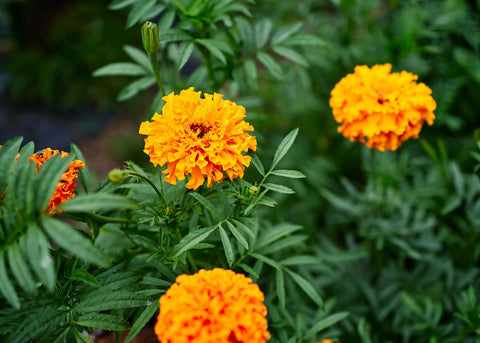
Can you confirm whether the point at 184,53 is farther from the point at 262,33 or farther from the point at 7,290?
the point at 7,290

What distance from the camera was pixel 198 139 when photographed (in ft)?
2.93

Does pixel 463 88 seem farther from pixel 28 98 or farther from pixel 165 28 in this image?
pixel 28 98

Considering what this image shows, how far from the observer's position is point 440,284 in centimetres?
158

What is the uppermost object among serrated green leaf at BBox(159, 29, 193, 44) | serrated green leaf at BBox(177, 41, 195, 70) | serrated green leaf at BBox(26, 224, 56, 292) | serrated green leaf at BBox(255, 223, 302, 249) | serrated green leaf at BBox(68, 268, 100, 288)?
serrated green leaf at BBox(159, 29, 193, 44)

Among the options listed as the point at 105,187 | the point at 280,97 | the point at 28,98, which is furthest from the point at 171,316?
the point at 28,98

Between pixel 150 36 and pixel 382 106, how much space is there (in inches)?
25.5

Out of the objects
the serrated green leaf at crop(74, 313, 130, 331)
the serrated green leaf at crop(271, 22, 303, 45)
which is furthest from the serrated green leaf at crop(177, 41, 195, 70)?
the serrated green leaf at crop(74, 313, 130, 331)

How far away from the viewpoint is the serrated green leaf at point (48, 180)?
744 millimetres

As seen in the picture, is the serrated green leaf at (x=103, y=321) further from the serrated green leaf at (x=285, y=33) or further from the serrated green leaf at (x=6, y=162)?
the serrated green leaf at (x=285, y=33)

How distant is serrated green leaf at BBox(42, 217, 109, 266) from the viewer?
2.32 ft

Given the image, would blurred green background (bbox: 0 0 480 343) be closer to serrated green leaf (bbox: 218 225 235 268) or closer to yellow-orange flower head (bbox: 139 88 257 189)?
yellow-orange flower head (bbox: 139 88 257 189)

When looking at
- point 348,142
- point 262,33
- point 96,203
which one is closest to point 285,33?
point 262,33

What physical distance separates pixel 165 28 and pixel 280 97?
1.32m

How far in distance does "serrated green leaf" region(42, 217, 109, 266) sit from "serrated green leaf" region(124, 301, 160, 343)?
23 centimetres
